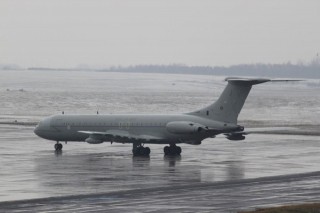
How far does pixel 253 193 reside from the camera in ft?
143

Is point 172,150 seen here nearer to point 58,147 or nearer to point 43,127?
point 58,147

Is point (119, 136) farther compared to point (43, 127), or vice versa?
point (43, 127)

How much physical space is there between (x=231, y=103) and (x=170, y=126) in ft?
14.8

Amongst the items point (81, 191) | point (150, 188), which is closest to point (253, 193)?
point (150, 188)

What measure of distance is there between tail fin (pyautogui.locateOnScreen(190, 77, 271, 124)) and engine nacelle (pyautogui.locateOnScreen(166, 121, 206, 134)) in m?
1.63

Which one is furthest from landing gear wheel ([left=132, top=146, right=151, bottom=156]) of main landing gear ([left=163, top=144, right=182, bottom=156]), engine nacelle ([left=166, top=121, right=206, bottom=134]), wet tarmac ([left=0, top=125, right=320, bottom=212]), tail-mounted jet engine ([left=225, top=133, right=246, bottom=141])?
tail-mounted jet engine ([left=225, top=133, right=246, bottom=141])

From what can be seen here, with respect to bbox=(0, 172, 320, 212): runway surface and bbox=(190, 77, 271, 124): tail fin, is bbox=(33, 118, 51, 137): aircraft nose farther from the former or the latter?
bbox=(0, 172, 320, 212): runway surface

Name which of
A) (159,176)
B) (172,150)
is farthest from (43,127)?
(159,176)

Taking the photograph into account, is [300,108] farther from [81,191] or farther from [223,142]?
[81,191]

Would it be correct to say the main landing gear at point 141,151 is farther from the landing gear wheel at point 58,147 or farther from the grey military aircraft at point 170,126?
the landing gear wheel at point 58,147

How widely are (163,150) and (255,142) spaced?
483 inches

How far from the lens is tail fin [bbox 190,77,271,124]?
6231 cm

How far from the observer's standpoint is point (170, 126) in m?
62.8

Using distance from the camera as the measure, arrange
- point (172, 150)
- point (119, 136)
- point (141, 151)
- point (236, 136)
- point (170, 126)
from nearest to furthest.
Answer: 1. point (170, 126)
2. point (141, 151)
3. point (236, 136)
4. point (119, 136)
5. point (172, 150)
